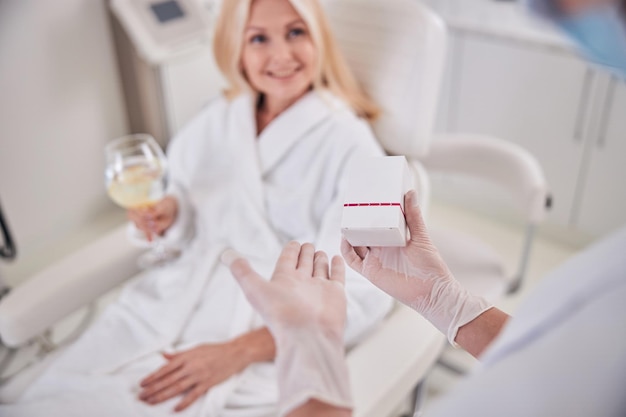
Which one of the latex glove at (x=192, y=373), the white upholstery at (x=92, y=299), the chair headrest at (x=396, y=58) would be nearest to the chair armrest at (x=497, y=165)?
the chair headrest at (x=396, y=58)

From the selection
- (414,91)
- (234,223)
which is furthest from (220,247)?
(414,91)

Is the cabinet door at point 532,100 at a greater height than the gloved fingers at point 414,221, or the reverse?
the gloved fingers at point 414,221

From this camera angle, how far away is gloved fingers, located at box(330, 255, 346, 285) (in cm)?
76

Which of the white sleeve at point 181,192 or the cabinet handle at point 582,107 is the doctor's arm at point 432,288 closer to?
the white sleeve at point 181,192

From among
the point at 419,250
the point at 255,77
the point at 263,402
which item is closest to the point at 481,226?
the point at 255,77

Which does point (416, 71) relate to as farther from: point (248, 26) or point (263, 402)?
point (263, 402)

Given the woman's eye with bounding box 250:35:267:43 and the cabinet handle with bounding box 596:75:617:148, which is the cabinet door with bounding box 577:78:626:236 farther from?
the woman's eye with bounding box 250:35:267:43

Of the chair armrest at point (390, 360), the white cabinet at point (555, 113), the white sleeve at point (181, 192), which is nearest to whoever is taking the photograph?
the chair armrest at point (390, 360)

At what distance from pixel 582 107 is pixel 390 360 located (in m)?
1.35

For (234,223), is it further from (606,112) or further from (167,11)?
(606,112)

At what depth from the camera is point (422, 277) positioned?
0.73 metres

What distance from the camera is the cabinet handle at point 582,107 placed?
2080mm

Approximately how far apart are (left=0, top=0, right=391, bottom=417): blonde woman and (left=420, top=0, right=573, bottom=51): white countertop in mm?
986

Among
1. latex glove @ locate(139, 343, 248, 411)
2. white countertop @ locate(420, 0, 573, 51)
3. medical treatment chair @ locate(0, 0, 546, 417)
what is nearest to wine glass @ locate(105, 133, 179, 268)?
medical treatment chair @ locate(0, 0, 546, 417)
